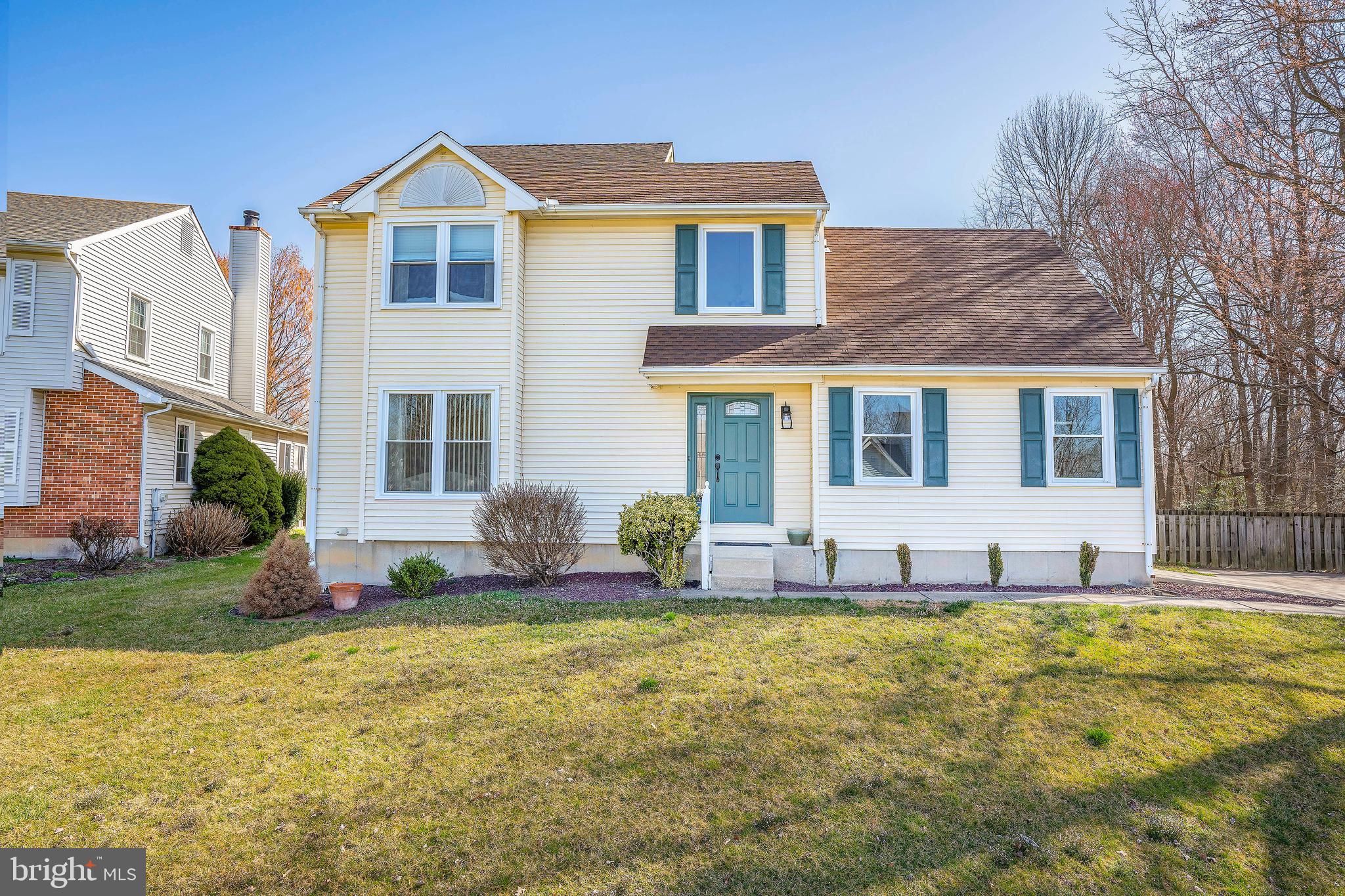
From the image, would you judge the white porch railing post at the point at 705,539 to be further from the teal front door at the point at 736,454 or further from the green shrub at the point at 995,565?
the green shrub at the point at 995,565

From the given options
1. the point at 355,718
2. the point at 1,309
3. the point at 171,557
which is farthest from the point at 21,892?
the point at 1,309

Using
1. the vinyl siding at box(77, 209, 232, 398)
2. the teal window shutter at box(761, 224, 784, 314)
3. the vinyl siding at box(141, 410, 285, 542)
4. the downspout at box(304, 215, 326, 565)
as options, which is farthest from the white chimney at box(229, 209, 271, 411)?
the teal window shutter at box(761, 224, 784, 314)

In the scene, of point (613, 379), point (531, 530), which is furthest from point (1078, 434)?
point (531, 530)

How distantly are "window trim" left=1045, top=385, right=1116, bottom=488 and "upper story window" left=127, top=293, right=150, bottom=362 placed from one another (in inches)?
756

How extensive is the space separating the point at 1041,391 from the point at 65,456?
18.6 metres

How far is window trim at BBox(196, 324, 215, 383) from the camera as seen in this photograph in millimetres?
18375

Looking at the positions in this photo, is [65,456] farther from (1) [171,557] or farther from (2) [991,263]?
(2) [991,263]

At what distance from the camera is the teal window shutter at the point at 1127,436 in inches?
407

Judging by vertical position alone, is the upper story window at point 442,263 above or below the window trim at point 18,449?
above

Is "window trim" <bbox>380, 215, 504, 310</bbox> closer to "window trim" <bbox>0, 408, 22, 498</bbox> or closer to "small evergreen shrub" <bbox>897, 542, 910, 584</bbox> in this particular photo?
"small evergreen shrub" <bbox>897, 542, 910, 584</bbox>

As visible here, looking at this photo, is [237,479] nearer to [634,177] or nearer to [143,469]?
[143,469]

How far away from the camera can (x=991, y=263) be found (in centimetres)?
1298

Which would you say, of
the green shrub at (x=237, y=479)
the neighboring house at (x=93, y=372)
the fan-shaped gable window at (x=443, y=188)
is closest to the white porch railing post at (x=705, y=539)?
the fan-shaped gable window at (x=443, y=188)

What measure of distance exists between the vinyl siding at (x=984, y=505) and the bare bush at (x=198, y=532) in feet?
43.4
